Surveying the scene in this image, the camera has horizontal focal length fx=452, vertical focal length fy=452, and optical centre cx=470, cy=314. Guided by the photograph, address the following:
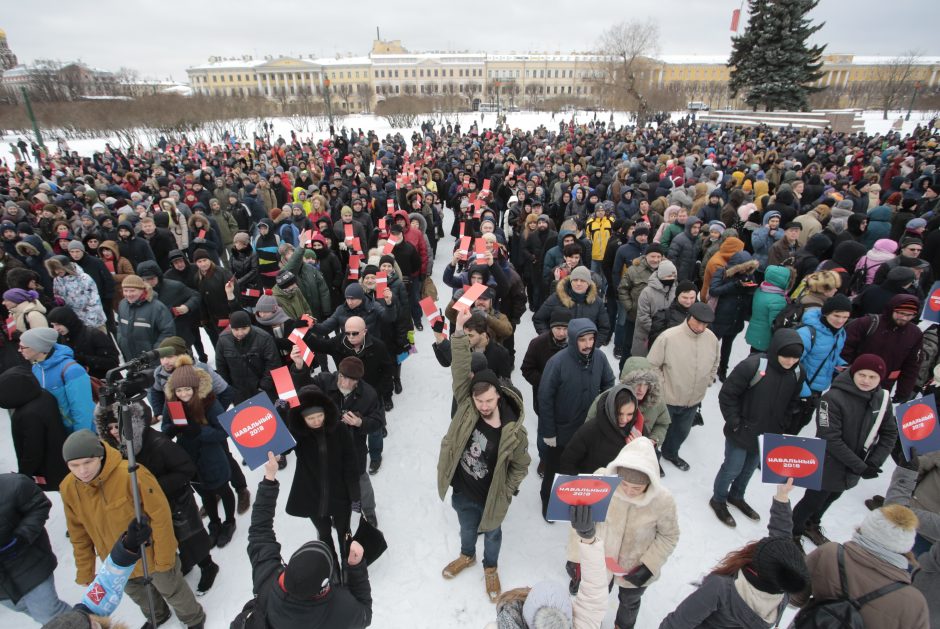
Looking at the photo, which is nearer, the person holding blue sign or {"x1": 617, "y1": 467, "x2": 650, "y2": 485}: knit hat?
{"x1": 617, "y1": 467, "x2": 650, "y2": 485}: knit hat

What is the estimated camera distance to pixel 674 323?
4965 millimetres

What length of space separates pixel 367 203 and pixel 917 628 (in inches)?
394

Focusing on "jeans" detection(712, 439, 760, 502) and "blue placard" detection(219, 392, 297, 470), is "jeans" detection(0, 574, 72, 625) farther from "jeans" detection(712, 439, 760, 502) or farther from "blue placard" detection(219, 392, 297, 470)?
"jeans" detection(712, 439, 760, 502)

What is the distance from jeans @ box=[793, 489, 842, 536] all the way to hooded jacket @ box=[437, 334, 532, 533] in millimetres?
2404

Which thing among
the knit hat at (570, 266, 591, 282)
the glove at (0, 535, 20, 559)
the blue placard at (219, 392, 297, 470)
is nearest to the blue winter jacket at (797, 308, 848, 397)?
the knit hat at (570, 266, 591, 282)

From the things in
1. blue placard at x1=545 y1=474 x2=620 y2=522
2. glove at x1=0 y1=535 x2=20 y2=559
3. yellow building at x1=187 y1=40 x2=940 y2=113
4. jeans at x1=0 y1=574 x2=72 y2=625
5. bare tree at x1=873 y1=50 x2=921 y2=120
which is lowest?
jeans at x1=0 y1=574 x2=72 y2=625

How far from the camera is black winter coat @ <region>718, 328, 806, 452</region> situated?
3.46 m

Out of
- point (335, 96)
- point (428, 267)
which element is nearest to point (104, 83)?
→ point (335, 96)

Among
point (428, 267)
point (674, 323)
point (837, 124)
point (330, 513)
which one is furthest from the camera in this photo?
point (837, 124)

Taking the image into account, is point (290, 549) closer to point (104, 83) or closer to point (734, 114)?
point (734, 114)

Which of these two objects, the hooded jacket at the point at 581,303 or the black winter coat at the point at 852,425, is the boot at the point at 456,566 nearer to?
the hooded jacket at the point at 581,303

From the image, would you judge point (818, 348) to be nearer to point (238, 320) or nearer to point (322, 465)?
point (322, 465)

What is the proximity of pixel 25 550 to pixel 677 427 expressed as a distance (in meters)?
5.06

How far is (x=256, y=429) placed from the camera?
258 cm
